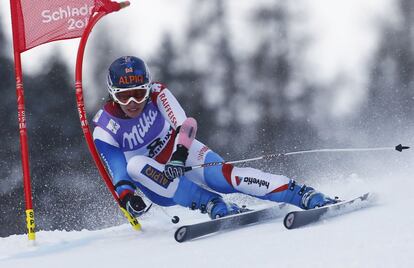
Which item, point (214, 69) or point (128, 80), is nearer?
point (128, 80)

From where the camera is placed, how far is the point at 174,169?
5.09m

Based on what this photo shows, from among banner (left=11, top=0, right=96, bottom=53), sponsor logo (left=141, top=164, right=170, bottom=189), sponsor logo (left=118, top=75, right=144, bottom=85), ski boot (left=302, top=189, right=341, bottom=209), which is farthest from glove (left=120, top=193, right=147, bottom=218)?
banner (left=11, top=0, right=96, bottom=53)

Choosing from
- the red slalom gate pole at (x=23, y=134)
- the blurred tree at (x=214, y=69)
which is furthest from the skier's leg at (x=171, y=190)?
the blurred tree at (x=214, y=69)

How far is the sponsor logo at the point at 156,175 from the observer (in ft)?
17.1

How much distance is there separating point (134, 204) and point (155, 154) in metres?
0.72

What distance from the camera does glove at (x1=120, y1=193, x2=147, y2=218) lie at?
503cm

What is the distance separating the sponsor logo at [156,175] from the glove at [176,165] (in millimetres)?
111

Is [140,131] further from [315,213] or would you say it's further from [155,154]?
[315,213]

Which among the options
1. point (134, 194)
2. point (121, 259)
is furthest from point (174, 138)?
point (121, 259)

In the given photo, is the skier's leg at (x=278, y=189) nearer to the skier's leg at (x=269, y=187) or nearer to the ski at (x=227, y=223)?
the skier's leg at (x=269, y=187)

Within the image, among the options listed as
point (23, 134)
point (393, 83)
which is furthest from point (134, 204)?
point (393, 83)

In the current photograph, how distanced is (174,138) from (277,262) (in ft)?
8.62

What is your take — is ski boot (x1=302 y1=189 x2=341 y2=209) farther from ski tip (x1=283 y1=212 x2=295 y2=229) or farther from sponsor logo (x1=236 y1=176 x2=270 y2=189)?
ski tip (x1=283 y1=212 x2=295 y2=229)

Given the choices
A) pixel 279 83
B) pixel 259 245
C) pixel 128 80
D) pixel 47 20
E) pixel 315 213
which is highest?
pixel 279 83
